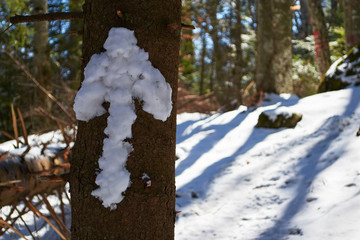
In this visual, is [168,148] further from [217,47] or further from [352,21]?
[217,47]

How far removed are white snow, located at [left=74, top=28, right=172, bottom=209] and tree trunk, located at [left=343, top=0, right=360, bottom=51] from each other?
25.5ft

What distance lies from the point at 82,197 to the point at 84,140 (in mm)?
213

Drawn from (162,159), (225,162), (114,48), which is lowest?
(225,162)

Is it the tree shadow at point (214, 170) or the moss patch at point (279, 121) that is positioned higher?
the moss patch at point (279, 121)

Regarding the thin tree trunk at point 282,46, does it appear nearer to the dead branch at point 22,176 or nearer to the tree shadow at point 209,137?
the tree shadow at point 209,137

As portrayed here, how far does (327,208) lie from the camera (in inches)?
114

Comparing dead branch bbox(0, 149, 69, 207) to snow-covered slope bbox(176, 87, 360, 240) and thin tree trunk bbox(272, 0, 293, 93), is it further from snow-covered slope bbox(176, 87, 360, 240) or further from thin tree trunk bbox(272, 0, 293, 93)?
thin tree trunk bbox(272, 0, 293, 93)

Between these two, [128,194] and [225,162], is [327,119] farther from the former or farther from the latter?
[128,194]

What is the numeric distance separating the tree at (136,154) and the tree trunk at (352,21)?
7.69m

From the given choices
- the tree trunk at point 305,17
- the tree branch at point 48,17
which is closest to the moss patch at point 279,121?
the tree branch at point 48,17

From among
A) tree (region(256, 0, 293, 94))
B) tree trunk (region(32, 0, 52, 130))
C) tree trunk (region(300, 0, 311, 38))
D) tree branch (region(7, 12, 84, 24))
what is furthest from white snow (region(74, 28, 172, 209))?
tree trunk (region(300, 0, 311, 38))

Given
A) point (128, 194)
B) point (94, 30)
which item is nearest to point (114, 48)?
point (94, 30)

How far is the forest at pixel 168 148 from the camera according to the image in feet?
4.38

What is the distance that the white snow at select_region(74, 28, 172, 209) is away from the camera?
132 centimetres
